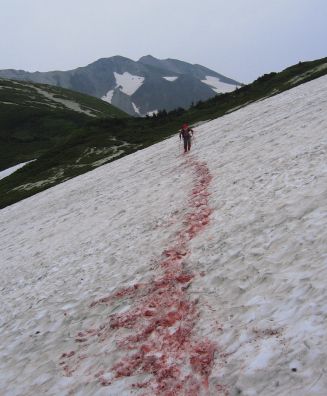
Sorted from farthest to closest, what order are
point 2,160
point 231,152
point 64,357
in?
point 2,160, point 231,152, point 64,357

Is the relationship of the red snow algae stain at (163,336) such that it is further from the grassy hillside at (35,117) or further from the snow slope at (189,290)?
the grassy hillside at (35,117)

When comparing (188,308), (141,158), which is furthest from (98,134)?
(188,308)

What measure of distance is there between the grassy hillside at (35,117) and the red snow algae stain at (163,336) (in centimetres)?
8530

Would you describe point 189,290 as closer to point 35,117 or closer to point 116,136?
point 116,136

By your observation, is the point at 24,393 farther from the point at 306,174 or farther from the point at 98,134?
the point at 98,134

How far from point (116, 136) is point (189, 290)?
57.2 metres

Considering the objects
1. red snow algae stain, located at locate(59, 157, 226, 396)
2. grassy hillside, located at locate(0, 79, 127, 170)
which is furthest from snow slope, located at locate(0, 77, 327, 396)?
grassy hillside, located at locate(0, 79, 127, 170)

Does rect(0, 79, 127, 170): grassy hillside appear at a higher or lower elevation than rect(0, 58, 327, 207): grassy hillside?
higher

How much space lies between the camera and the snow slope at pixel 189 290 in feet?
25.3

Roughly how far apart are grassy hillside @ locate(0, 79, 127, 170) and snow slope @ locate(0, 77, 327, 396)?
7942 cm

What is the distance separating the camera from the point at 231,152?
84.7 ft

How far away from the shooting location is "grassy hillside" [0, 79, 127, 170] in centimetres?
10469

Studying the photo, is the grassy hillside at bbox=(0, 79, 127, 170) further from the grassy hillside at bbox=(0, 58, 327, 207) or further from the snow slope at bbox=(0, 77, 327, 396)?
the snow slope at bbox=(0, 77, 327, 396)

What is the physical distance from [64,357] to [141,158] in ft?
98.6
